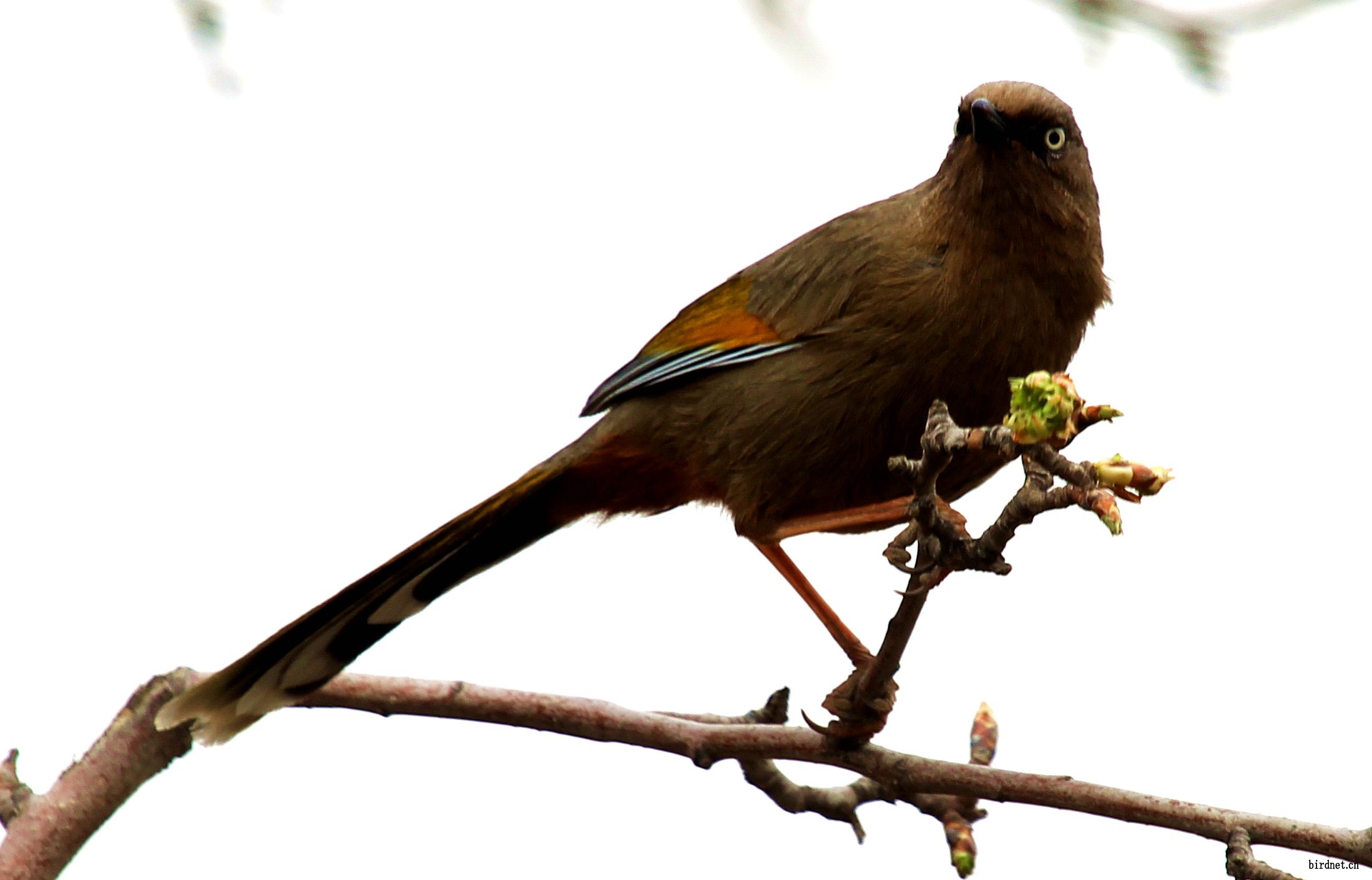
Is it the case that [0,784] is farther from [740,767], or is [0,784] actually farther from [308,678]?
[740,767]

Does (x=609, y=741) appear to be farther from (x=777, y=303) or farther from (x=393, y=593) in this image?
(x=777, y=303)

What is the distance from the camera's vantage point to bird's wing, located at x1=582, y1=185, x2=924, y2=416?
4473mm

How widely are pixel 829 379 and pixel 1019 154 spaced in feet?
2.79

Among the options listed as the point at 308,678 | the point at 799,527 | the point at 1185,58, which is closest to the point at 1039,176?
the point at 799,527

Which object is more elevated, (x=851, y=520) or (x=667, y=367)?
(x=667, y=367)

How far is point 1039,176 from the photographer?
4.34m

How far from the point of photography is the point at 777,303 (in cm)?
464

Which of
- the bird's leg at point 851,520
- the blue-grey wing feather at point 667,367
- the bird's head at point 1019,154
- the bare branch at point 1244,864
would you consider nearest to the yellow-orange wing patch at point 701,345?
the blue-grey wing feather at point 667,367

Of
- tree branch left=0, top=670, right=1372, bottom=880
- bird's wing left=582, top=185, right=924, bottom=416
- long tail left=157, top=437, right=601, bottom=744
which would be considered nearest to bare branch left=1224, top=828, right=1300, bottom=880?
tree branch left=0, top=670, right=1372, bottom=880

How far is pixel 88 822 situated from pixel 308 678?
93cm

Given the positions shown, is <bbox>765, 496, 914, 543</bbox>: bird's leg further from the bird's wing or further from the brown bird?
the bird's wing

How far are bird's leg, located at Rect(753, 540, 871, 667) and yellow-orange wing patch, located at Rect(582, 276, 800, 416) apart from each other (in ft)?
1.89

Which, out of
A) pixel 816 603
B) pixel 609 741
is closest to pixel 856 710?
pixel 609 741

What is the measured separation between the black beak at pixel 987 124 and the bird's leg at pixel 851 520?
1.05 meters
